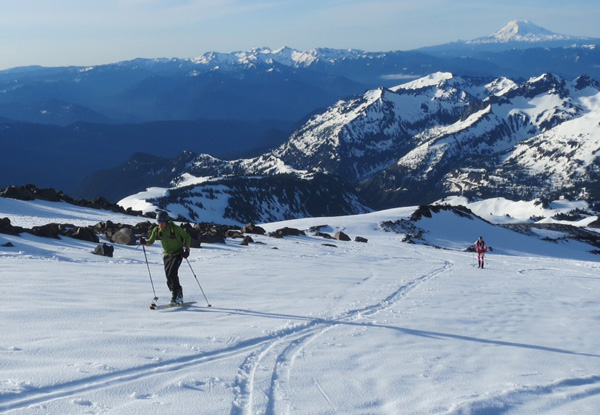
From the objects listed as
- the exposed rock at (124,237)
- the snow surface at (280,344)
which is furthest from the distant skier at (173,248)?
the exposed rock at (124,237)

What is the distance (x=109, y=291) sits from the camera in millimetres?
17062

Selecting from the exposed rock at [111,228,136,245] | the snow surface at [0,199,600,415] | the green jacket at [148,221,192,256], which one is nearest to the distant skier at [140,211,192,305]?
the green jacket at [148,221,192,256]

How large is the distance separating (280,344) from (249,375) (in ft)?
7.50

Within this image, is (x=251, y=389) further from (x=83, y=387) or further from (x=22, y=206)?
(x=22, y=206)

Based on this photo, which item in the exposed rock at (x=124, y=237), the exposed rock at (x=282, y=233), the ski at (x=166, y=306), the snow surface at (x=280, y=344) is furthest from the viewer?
the exposed rock at (x=282, y=233)

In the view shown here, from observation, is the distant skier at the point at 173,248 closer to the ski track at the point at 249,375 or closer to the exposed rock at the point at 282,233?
the ski track at the point at 249,375

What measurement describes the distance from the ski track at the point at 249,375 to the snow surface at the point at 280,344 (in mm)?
35

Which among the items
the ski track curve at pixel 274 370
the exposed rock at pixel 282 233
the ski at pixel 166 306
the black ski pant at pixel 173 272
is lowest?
the ski track curve at pixel 274 370

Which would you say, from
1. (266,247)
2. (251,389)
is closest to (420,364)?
(251,389)

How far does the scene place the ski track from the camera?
8.39 m

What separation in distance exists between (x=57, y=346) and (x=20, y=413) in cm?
300

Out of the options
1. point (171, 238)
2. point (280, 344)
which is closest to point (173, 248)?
point (171, 238)

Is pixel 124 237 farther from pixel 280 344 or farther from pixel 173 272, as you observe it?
pixel 280 344

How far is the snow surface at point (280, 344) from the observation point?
8.91 meters
